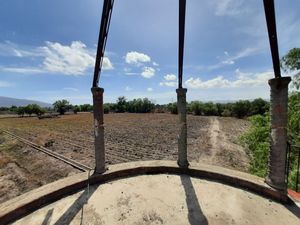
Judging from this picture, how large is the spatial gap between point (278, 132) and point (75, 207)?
384 centimetres

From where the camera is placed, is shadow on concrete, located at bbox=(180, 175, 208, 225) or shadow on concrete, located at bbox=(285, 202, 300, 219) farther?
shadow on concrete, located at bbox=(285, 202, 300, 219)

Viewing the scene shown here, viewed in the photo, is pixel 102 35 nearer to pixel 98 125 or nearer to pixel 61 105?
pixel 98 125

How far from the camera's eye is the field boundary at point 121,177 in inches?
120

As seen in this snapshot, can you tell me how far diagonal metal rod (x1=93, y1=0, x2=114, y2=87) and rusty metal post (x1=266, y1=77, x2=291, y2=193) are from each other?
10.6 ft

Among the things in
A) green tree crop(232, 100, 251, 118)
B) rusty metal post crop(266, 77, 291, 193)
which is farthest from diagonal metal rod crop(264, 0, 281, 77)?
green tree crop(232, 100, 251, 118)

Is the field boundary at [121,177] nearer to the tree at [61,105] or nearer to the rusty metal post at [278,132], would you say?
the rusty metal post at [278,132]

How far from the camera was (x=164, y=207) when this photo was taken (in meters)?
3.15

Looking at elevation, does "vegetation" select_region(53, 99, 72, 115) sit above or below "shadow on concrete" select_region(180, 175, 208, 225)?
above

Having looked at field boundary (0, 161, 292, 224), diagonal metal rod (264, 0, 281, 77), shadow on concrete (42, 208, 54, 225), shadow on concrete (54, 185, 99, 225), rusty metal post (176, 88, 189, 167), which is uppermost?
diagonal metal rod (264, 0, 281, 77)

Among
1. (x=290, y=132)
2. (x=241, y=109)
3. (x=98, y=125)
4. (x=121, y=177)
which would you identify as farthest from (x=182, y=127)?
(x=241, y=109)

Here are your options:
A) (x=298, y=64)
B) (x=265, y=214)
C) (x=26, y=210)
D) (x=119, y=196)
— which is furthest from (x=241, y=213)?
(x=298, y=64)

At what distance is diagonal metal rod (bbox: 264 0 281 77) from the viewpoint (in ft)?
9.21

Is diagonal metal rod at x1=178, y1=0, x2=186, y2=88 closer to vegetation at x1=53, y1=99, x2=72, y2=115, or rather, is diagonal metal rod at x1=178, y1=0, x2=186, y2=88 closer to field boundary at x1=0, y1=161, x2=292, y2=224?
field boundary at x1=0, y1=161, x2=292, y2=224

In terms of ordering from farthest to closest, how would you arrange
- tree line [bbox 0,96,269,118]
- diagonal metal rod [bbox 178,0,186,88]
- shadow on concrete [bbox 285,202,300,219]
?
tree line [bbox 0,96,269,118] < diagonal metal rod [bbox 178,0,186,88] < shadow on concrete [bbox 285,202,300,219]
